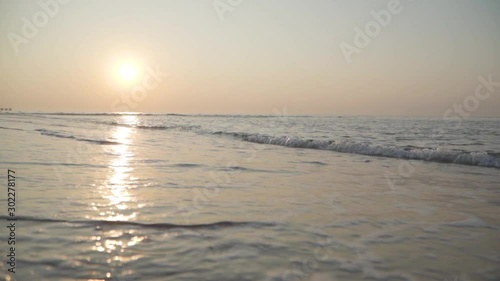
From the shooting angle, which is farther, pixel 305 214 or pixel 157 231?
pixel 305 214

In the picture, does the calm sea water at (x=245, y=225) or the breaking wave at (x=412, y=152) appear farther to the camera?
the breaking wave at (x=412, y=152)

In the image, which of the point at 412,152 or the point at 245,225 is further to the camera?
the point at 412,152

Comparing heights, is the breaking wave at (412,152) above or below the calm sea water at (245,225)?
above

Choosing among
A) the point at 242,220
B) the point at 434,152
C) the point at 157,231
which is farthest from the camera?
the point at 434,152

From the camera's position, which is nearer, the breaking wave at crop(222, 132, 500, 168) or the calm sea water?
the calm sea water

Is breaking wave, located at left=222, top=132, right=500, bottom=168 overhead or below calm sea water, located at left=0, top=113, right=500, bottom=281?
overhead

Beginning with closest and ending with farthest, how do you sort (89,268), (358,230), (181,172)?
(89,268)
(358,230)
(181,172)

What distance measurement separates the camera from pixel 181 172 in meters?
9.78

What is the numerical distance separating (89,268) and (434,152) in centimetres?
1596

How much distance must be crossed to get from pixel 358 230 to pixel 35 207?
460cm

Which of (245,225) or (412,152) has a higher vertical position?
(412,152)

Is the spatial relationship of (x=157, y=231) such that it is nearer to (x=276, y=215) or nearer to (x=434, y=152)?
(x=276, y=215)

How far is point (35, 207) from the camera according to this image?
557cm

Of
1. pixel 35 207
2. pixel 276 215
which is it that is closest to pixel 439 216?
pixel 276 215
